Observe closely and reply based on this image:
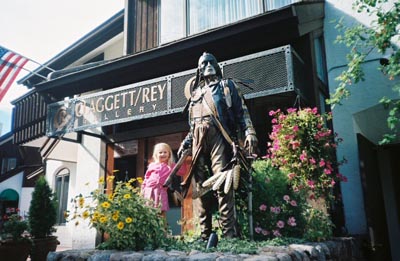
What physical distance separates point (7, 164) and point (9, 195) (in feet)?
13.9

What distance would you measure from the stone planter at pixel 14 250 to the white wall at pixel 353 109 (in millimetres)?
6605

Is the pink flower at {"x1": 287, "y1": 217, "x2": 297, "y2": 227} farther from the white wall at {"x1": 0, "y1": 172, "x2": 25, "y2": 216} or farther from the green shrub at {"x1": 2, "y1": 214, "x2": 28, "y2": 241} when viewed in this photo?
the white wall at {"x1": 0, "y1": 172, "x2": 25, "y2": 216}

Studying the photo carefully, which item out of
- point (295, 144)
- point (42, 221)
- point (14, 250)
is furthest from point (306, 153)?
point (42, 221)

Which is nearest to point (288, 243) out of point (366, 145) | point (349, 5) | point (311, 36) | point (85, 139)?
point (366, 145)

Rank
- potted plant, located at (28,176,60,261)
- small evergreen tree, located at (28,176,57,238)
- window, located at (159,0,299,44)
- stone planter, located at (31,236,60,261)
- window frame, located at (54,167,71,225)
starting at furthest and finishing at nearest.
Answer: window frame, located at (54,167,71,225), small evergreen tree, located at (28,176,57,238), window, located at (159,0,299,44), potted plant, located at (28,176,60,261), stone planter, located at (31,236,60,261)

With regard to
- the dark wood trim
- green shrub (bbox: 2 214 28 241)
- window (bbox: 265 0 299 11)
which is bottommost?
green shrub (bbox: 2 214 28 241)

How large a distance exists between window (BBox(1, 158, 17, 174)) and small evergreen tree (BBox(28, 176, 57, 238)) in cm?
1540

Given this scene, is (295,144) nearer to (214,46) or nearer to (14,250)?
(214,46)

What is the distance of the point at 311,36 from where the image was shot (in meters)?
7.04

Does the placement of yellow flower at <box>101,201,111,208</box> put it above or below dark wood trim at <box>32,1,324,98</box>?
below

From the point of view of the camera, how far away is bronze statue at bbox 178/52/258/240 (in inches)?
159

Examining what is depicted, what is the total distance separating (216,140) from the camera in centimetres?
433

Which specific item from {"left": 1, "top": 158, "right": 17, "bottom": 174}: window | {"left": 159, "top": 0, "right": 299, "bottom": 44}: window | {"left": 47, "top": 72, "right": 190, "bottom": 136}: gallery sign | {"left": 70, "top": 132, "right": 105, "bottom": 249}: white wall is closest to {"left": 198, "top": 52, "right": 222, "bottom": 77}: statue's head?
{"left": 47, "top": 72, "right": 190, "bottom": 136}: gallery sign

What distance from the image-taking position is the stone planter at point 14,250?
278 inches
